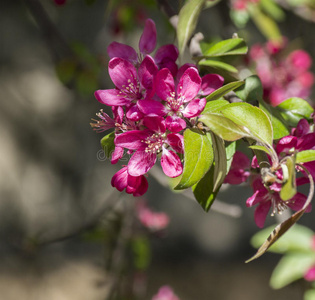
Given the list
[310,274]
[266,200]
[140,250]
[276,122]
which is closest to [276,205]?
[266,200]

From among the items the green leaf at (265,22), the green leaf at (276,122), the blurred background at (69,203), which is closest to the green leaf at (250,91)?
the green leaf at (276,122)

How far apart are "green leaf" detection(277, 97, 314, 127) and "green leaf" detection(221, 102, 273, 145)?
7.1 inches

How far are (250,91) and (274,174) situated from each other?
0.63ft

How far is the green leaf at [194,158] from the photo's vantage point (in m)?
0.51

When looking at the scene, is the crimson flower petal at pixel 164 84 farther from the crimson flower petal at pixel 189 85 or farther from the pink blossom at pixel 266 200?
the pink blossom at pixel 266 200

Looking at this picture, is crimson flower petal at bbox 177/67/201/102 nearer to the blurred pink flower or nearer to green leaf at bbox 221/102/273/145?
green leaf at bbox 221/102/273/145

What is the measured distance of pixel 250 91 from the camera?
677mm

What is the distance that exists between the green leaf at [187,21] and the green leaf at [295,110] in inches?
7.9

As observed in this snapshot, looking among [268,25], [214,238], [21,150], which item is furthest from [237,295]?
[268,25]

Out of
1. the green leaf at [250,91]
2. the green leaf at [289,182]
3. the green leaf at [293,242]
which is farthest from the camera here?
the green leaf at [293,242]

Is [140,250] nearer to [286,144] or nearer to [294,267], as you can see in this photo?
[294,267]

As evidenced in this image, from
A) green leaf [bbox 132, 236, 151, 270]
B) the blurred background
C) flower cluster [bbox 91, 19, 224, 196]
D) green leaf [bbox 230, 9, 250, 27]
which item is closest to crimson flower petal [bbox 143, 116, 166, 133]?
flower cluster [bbox 91, 19, 224, 196]

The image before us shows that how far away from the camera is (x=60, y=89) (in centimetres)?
319

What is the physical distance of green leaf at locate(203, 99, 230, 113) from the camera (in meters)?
0.55
